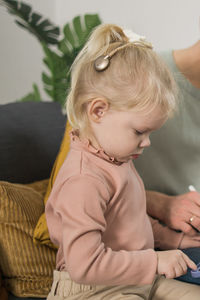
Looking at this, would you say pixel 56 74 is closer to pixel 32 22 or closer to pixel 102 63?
pixel 32 22

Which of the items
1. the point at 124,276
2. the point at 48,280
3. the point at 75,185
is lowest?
the point at 48,280

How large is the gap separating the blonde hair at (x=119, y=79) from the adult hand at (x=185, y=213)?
0.37 metres

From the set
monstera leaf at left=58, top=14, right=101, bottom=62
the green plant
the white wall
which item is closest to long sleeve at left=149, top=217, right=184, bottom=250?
the green plant

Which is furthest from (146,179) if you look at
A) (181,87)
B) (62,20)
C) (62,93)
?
(62,20)

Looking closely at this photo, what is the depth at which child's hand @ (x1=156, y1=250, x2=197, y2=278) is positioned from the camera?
84cm

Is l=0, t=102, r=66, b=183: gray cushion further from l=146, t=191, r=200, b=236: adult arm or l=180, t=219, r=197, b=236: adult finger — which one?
l=180, t=219, r=197, b=236: adult finger

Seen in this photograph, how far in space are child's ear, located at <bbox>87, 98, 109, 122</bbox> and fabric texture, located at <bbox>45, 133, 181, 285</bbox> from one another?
0.22 ft

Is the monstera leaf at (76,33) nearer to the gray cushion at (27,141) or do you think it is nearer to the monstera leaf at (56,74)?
the monstera leaf at (56,74)

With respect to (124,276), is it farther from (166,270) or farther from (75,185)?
(75,185)

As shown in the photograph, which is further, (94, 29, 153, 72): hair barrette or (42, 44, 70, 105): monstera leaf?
(42, 44, 70, 105): monstera leaf

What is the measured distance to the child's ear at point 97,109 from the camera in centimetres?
89

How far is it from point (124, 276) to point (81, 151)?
306 millimetres

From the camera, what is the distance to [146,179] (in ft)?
4.57

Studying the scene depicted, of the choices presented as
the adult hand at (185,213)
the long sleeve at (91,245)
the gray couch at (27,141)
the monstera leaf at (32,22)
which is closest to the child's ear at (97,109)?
the long sleeve at (91,245)
